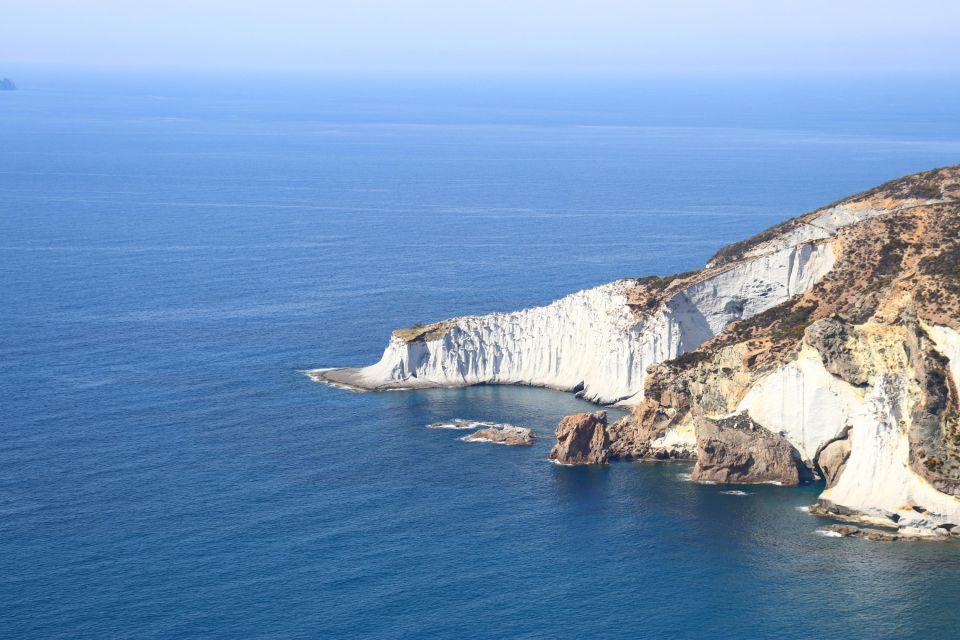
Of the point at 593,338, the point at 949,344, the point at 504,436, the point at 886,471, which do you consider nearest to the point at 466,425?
the point at 504,436

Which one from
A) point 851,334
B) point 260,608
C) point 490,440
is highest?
point 851,334

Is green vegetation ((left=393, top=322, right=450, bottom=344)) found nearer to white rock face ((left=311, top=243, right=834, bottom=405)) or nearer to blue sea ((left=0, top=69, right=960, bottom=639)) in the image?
white rock face ((left=311, top=243, right=834, bottom=405))

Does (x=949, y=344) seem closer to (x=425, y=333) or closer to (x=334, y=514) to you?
(x=334, y=514)

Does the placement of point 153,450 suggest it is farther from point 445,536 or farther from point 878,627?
point 878,627

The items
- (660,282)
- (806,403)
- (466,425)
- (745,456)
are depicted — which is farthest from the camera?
(660,282)

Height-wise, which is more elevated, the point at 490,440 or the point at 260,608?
the point at 490,440

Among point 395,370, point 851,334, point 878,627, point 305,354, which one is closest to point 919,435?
point 851,334
